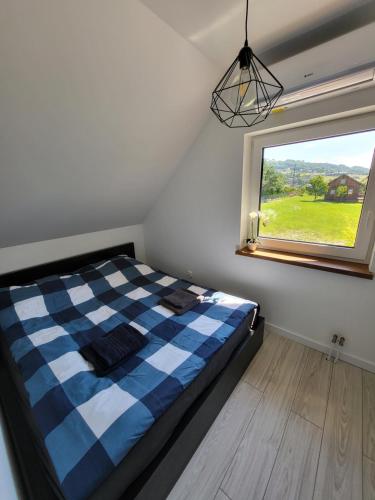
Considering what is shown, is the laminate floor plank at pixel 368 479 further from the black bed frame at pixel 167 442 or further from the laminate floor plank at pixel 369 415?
the black bed frame at pixel 167 442

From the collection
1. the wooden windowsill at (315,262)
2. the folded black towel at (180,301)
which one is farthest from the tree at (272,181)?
the folded black towel at (180,301)

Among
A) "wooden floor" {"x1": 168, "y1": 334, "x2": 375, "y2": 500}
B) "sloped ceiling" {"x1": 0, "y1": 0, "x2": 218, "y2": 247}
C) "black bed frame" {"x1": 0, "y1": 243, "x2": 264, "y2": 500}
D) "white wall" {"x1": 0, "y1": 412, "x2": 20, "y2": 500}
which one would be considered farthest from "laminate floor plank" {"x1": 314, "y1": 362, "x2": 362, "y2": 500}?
"sloped ceiling" {"x1": 0, "y1": 0, "x2": 218, "y2": 247}

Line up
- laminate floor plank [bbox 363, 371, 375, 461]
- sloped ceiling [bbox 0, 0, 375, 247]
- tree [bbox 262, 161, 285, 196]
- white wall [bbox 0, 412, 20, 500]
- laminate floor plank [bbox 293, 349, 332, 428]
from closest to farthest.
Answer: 1. white wall [bbox 0, 412, 20, 500]
2. sloped ceiling [bbox 0, 0, 375, 247]
3. laminate floor plank [bbox 363, 371, 375, 461]
4. laminate floor plank [bbox 293, 349, 332, 428]
5. tree [bbox 262, 161, 285, 196]

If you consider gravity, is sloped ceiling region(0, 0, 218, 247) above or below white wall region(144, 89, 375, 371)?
above

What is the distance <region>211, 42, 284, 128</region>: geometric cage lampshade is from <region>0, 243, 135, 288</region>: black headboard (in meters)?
1.95

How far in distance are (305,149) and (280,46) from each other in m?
0.72

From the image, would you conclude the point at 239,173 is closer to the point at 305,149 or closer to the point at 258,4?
the point at 305,149

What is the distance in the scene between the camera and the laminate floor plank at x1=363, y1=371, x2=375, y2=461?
1207 mm

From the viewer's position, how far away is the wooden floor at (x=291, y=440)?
107cm

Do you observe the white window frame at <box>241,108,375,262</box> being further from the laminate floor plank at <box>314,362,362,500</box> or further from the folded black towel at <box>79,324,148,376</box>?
the folded black towel at <box>79,324,148,376</box>

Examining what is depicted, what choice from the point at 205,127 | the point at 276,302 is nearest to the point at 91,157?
the point at 205,127

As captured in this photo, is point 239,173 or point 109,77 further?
point 239,173

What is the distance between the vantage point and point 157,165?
2.22 meters

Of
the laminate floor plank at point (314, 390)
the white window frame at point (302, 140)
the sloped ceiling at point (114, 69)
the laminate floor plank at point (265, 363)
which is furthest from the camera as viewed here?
the laminate floor plank at point (265, 363)
